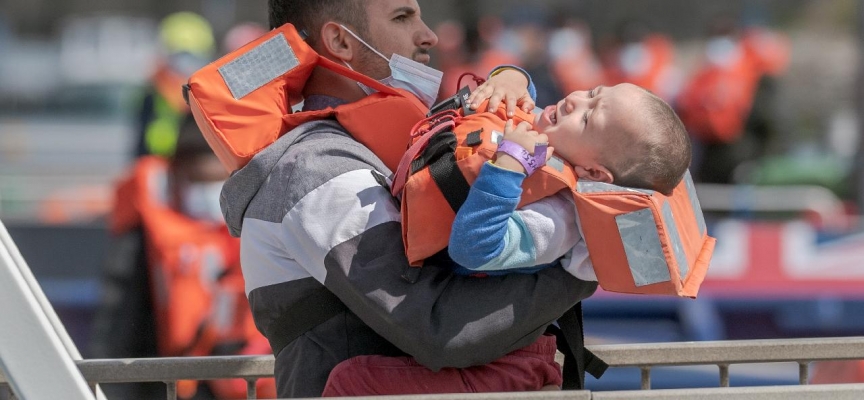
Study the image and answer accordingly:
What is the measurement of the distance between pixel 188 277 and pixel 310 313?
3.26 m

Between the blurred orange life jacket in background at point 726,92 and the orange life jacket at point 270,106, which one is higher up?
the orange life jacket at point 270,106

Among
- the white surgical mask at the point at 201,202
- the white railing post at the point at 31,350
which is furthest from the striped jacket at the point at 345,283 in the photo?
the white surgical mask at the point at 201,202

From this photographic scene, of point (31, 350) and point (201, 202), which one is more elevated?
point (31, 350)

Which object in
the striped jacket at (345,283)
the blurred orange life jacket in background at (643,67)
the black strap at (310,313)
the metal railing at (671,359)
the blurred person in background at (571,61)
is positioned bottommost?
the blurred person in background at (571,61)

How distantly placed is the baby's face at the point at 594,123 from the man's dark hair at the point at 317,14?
583 mm

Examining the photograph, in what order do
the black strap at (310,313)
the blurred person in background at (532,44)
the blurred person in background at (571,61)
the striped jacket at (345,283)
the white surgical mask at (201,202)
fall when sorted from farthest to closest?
1. the blurred person in background at (571,61)
2. the blurred person in background at (532,44)
3. the white surgical mask at (201,202)
4. the black strap at (310,313)
5. the striped jacket at (345,283)

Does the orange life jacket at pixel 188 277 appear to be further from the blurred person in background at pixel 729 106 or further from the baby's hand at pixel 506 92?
the blurred person in background at pixel 729 106

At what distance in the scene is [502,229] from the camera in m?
2.09

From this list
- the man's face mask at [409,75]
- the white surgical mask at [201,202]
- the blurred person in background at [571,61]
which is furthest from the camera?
the blurred person in background at [571,61]

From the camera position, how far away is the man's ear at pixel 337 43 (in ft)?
8.80

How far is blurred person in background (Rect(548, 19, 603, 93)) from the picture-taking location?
35.8ft

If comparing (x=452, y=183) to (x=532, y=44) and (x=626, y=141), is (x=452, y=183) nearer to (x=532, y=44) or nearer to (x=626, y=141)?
(x=626, y=141)

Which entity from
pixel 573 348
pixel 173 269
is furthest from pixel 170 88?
pixel 573 348

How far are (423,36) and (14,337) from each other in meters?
1.28
